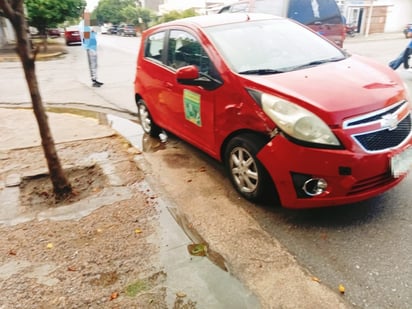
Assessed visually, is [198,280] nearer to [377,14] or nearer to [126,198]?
[126,198]

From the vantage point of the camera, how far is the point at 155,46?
16.0 feet

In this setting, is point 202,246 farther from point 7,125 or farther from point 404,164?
point 7,125

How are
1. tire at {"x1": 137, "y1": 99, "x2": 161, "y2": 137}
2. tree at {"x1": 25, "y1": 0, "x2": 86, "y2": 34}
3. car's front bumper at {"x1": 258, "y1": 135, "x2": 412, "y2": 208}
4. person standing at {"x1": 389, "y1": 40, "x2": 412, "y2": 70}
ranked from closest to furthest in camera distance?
car's front bumper at {"x1": 258, "y1": 135, "x2": 412, "y2": 208} < tire at {"x1": 137, "y1": 99, "x2": 161, "y2": 137} < person standing at {"x1": 389, "y1": 40, "x2": 412, "y2": 70} < tree at {"x1": 25, "y1": 0, "x2": 86, "y2": 34}

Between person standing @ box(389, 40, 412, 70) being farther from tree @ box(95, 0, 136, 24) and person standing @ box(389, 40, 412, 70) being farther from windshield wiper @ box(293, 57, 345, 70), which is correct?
tree @ box(95, 0, 136, 24)

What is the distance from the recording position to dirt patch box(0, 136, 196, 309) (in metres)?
2.42

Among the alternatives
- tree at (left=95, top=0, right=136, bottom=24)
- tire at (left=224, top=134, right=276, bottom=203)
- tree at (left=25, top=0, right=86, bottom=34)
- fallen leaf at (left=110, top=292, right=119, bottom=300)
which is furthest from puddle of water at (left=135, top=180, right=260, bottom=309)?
tree at (left=95, top=0, right=136, bottom=24)

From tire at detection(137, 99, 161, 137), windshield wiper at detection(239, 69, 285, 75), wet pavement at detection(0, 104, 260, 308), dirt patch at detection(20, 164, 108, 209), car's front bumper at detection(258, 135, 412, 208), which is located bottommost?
dirt patch at detection(20, 164, 108, 209)

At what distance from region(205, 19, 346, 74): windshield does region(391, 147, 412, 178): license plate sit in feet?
3.85

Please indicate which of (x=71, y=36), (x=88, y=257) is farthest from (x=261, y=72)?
(x=71, y=36)

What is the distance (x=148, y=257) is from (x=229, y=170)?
1208mm

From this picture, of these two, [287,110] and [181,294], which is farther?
[287,110]

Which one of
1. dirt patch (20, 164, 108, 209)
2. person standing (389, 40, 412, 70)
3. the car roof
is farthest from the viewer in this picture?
person standing (389, 40, 412, 70)

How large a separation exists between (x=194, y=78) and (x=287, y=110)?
3.59ft

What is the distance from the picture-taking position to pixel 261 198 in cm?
329
